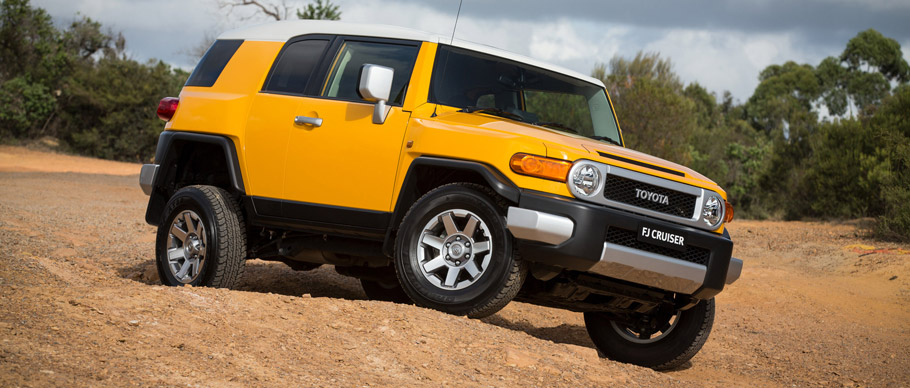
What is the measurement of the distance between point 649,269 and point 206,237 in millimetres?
3241

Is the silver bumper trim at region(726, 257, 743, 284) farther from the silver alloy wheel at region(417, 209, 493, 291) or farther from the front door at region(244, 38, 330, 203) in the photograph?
the front door at region(244, 38, 330, 203)

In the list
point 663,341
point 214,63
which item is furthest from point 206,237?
point 663,341

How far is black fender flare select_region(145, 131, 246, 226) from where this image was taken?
6.55 metres

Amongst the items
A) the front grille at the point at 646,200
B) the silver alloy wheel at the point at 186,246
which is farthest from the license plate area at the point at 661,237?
the silver alloy wheel at the point at 186,246

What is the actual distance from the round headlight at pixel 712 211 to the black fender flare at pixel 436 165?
4.34ft

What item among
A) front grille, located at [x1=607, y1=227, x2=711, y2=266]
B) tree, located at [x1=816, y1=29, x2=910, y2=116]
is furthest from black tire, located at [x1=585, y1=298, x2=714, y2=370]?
tree, located at [x1=816, y1=29, x2=910, y2=116]

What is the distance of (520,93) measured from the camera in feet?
21.5

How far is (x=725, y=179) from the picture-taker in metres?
35.2

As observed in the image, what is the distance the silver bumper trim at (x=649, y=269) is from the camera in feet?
17.0

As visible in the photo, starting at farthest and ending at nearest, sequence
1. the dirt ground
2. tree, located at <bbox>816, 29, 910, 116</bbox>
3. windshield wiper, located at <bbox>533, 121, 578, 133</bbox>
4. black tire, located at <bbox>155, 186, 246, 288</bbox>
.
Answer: tree, located at <bbox>816, 29, 910, 116</bbox>
black tire, located at <bbox>155, 186, 246, 288</bbox>
windshield wiper, located at <bbox>533, 121, 578, 133</bbox>
the dirt ground

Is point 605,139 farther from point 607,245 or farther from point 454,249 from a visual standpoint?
point 454,249

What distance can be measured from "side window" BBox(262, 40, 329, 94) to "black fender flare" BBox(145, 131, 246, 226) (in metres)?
0.54

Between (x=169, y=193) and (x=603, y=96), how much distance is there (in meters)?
3.65

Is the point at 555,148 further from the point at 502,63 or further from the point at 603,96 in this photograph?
the point at 603,96
